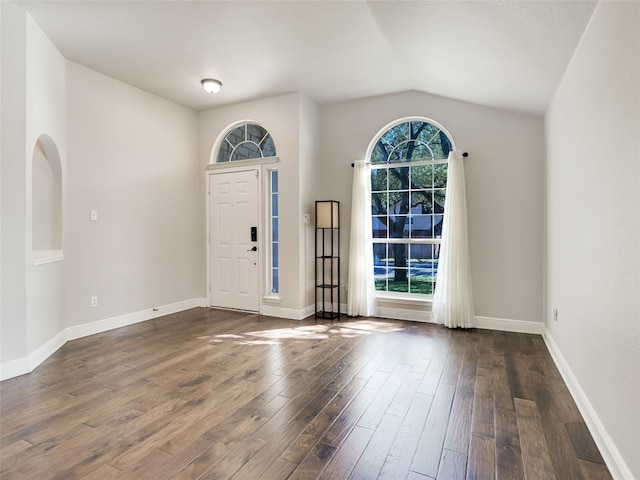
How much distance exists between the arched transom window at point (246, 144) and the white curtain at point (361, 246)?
1.28 m

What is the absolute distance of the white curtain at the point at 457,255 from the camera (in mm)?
4270

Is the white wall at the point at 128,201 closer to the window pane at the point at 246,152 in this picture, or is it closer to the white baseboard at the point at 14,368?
the window pane at the point at 246,152

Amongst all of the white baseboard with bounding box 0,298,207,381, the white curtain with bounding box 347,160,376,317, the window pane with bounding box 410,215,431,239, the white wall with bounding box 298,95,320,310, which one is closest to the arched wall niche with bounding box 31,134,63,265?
the white baseboard with bounding box 0,298,207,381

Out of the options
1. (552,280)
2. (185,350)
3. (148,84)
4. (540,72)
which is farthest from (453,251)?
(148,84)

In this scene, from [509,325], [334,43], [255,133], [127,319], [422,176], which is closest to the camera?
[334,43]

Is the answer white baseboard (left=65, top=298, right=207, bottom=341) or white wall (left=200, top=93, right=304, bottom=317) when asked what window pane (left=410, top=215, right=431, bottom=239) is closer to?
white wall (left=200, top=93, right=304, bottom=317)

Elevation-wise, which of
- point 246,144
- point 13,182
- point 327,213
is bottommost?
point 327,213

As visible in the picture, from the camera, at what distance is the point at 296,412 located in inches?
92.1

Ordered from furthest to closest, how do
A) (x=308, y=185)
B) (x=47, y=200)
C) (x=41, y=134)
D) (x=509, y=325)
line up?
(x=308, y=185) < (x=509, y=325) < (x=47, y=200) < (x=41, y=134)

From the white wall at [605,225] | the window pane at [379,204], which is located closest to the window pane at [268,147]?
the window pane at [379,204]

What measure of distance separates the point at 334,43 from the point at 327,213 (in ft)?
6.82

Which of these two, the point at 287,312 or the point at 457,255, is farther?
the point at 287,312

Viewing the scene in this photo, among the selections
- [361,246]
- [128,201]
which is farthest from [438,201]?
[128,201]

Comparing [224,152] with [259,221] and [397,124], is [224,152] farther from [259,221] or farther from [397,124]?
[397,124]
